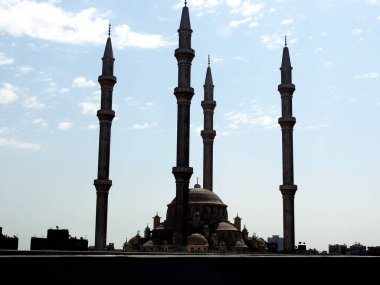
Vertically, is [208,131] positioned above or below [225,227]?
above

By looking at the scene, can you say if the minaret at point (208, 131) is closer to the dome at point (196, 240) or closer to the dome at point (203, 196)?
the dome at point (203, 196)

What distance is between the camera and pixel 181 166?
136ft

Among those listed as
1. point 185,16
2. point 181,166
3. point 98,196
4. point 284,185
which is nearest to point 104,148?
point 98,196

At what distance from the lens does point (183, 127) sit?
42406 millimetres

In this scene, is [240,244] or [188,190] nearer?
[188,190]

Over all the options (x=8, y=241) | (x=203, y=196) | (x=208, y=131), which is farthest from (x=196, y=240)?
(x=8, y=241)

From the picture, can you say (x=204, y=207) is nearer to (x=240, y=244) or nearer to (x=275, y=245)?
(x=240, y=244)

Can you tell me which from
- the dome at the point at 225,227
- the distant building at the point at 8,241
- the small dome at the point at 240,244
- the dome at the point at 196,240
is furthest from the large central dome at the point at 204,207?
the distant building at the point at 8,241
